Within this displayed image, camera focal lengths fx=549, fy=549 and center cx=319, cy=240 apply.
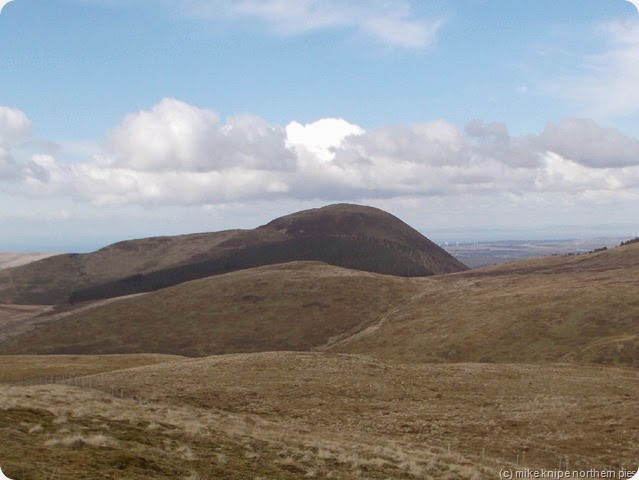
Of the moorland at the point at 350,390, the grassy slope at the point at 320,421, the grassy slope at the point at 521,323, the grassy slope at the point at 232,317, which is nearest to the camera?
the grassy slope at the point at 320,421

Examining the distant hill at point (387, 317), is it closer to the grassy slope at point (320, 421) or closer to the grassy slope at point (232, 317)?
the grassy slope at point (232, 317)

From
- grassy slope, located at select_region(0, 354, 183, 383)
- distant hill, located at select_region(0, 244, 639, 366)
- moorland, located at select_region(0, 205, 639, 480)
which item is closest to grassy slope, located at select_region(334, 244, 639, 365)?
distant hill, located at select_region(0, 244, 639, 366)

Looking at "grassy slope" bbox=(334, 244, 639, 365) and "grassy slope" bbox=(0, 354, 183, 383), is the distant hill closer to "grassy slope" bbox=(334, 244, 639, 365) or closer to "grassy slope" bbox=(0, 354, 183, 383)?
"grassy slope" bbox=(334, 244, 639, 365)

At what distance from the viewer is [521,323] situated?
336ft

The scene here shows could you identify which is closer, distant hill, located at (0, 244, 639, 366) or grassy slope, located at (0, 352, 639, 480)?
grassy slope, located at (0, 352, 639, 480)

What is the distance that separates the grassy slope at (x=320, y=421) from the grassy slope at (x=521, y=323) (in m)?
18.1

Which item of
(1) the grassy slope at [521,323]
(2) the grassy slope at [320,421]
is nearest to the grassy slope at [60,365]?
(2) the grassy slope at [320,421]

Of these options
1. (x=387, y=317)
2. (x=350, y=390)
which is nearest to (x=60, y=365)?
(x=350, y=390)

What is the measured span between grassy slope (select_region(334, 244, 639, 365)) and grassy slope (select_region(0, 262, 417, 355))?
1446cm

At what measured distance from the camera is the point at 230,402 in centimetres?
4628

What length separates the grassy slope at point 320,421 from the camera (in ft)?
71.6

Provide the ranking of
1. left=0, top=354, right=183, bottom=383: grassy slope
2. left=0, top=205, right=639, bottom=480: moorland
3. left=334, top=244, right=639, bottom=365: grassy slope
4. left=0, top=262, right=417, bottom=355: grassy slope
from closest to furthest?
left=0, top=205, right=639, bottom=480: moorland
left=0, top=354, right=183, bottom=383: grassy slope
left=334, top=244, right=639, bottom=365: grassy slope
left=0, top=262, right=417, bottom=355: grassy slope

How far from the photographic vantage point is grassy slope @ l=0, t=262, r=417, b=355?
13450cm

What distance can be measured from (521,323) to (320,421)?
7207 centimetres
